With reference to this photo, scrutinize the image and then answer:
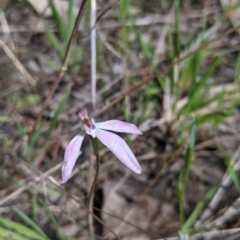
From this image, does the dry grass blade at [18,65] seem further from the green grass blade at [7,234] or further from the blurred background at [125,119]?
the green grass blade at [7,234]

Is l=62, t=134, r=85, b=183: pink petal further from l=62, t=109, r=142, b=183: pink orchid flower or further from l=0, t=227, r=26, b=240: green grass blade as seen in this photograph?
l=0, t=227, r=26, b=240: green grass blade

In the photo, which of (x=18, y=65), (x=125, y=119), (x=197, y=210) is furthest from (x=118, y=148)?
(x=18, y=65)

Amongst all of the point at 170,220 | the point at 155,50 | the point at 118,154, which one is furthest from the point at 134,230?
the point at 155,50

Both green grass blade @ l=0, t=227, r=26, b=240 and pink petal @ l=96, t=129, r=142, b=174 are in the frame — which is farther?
green grass blade @ l=0, t=227, r=26, b=240

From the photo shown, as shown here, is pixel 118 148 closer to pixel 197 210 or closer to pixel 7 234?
pixel 7 234

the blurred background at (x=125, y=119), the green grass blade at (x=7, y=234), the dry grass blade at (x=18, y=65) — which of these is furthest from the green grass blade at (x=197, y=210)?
the dry grass blade at (x=18, y=65)

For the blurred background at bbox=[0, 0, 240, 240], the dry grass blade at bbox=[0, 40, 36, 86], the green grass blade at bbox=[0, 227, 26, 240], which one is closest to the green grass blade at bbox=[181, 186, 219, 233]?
the blurred background at bbox=[0, 0, 240, 240]

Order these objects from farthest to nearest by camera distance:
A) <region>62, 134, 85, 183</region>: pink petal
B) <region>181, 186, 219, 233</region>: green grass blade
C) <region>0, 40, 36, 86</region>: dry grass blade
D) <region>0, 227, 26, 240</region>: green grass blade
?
<region>0, 40, 36, 86</region>: dry grass blade, <region>181, 186, 219, 233</region>: green grass blade, <region>0, 227, 26, 240</region>: green grass blade, <region>62, 134, 85, 183</region>: pink petal
